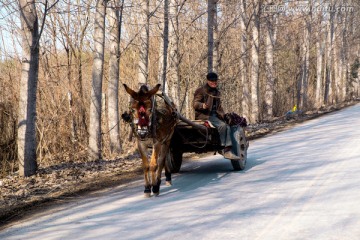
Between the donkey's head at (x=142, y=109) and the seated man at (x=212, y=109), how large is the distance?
9.07 feet

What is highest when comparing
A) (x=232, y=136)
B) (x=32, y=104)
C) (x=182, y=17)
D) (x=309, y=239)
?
(x=182, y=17)

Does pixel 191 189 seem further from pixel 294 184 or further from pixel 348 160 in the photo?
pixel 348 160

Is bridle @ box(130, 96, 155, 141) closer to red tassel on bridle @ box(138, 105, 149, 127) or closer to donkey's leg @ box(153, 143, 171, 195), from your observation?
red tassel on bridle @ box(138, 105, 149, 127)

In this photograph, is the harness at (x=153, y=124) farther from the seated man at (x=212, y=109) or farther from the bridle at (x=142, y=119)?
the seated man at (x=212, y=109)

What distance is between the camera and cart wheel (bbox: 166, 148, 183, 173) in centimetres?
1060

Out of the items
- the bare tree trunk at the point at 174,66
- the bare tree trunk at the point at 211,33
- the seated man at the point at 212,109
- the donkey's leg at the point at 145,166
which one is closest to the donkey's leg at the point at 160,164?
the donkey's leg at the point at 145,166

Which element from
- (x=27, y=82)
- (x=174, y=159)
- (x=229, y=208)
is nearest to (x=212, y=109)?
(x=174, y=159)

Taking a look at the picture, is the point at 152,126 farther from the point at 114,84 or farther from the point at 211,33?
the point at 211,33

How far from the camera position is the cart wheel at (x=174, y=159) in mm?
10602

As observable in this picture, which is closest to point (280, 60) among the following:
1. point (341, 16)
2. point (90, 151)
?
point (341, 16)

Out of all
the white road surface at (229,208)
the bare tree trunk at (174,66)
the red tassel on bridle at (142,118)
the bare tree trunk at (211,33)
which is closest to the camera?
the white road surface at (229,208)

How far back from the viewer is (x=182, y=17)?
2439cm

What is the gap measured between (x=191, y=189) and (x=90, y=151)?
542 centimetres

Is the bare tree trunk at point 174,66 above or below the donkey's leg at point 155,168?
above
